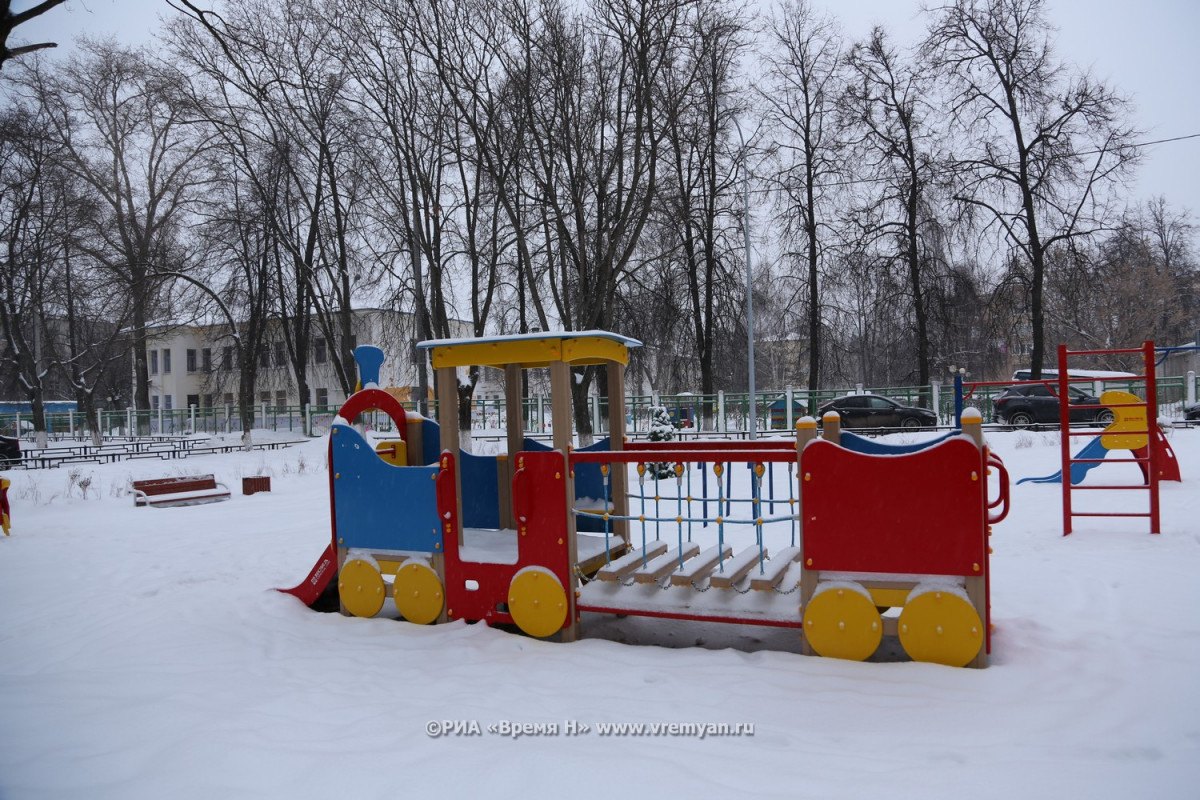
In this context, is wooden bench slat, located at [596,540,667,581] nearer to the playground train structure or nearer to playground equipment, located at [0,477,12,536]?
the playground train structure

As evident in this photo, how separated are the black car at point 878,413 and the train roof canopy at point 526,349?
16.6 m

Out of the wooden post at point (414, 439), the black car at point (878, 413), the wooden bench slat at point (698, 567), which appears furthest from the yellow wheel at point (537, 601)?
the black car at point (878, 413)

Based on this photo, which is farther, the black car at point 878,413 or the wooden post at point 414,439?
the black car at point 878,413

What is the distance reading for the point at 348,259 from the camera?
22.7m

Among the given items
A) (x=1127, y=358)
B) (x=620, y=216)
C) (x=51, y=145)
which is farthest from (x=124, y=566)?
(x=1127, y=358)

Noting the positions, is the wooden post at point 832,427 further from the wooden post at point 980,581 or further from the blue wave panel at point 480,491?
the blue wave panel at point 480,491

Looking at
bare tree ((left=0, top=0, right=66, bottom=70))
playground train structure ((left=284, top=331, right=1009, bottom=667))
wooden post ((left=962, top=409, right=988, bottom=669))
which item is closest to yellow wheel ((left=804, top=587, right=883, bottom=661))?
playground train structure ((left=284, top=331, right=1009, bottom=667))

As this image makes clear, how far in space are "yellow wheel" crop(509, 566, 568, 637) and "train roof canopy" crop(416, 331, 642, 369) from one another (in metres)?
1.41

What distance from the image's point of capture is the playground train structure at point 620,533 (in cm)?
407

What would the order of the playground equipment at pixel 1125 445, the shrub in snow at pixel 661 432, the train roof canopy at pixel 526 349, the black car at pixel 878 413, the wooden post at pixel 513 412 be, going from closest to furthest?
the train roof canopy at pixel 526 349 < the wooden post at pixel 513 412 < the playground equipment at pixel 1125 445 < the shrub in snow at pixel 661 432 < the black car at pixel 878 413

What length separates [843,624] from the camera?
4.21m

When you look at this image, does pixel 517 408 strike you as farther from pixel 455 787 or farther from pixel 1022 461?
pixel 1022 461

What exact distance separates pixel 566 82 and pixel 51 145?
59.7 feet

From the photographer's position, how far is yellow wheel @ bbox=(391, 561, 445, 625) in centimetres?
530
